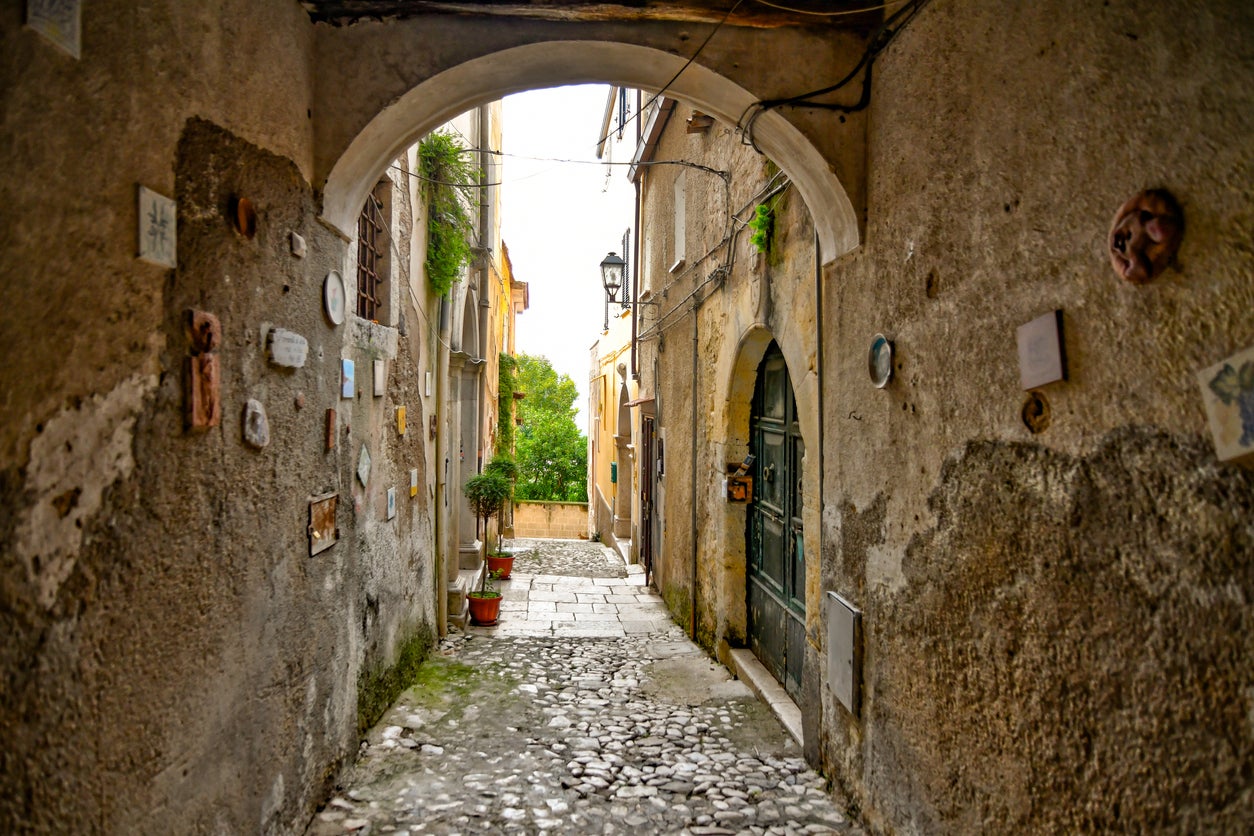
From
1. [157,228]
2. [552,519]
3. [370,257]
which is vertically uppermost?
[370,257]

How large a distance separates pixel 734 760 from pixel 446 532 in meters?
3.80

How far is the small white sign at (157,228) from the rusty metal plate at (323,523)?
1354 millimetres

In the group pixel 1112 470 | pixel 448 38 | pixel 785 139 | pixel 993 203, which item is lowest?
pixel 1112 470

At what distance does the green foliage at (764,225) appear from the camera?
4730 mm

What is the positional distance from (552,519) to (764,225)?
63.1ft

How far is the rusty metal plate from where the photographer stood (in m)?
3.16

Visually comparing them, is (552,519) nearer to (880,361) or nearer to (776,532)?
(776,532)

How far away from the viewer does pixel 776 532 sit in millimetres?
5277

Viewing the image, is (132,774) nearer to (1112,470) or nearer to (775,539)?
(1112,470)

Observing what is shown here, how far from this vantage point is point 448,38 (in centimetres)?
319

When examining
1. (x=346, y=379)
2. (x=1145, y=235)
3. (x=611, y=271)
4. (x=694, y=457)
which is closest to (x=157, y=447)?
(x=346, y=379)

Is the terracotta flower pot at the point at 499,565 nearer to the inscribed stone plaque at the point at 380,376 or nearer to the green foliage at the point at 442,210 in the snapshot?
the green foliage at the point at 442,210

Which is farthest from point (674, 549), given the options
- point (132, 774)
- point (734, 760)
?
point (132, 774)

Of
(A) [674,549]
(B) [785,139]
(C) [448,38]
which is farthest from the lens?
(A) [674,549]
